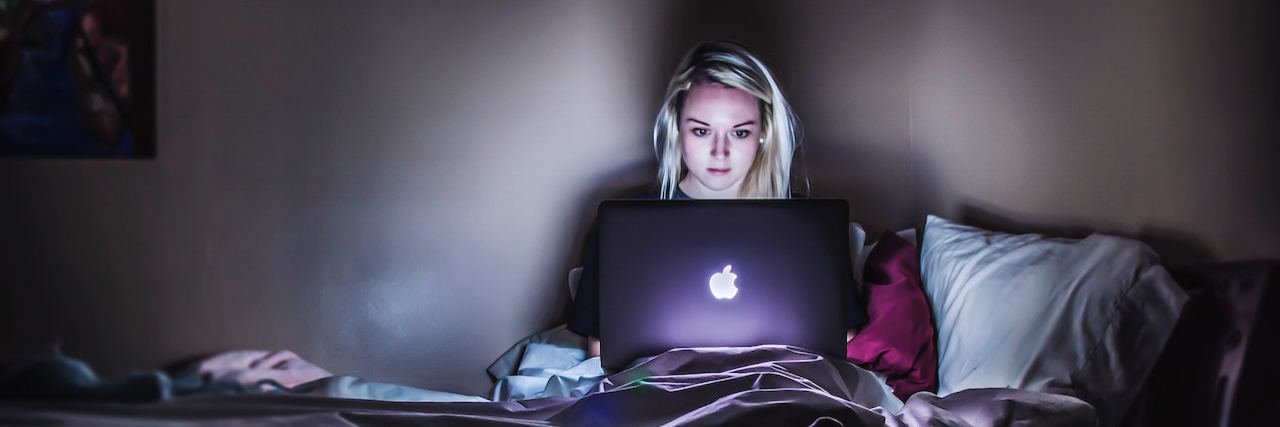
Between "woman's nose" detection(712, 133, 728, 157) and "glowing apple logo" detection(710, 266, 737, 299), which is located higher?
"woman's nose" detection(712, 133, 728, 157)

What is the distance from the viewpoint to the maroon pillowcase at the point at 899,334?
1.76 meters

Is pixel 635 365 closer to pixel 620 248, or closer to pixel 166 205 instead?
pixel 620 248

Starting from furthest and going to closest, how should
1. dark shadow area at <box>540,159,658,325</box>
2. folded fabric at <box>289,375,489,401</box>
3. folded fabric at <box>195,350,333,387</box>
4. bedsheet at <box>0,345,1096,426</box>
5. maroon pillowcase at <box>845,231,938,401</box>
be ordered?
dark shadow area at <box>540,159,658,325</box>, maroon pillowcase at <box>845,231,938,401</box>, folded fabric at <box>289,375,489,401</box>, folded fabric at <box>195,350,333,387</box>, bedsheet at <box>0,345,1096,426</box>

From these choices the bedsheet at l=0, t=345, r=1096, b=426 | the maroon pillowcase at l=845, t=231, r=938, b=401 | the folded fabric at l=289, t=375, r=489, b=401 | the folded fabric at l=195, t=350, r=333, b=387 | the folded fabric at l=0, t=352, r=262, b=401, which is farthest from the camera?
the maroon pillowcase at l=845, t=231, r=938, b=401

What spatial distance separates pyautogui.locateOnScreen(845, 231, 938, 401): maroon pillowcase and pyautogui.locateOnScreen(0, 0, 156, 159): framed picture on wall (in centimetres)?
130

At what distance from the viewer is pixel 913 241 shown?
208 centimetres

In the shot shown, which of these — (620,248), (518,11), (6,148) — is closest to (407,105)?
(518,11)

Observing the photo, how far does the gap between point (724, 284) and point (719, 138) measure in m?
0.70

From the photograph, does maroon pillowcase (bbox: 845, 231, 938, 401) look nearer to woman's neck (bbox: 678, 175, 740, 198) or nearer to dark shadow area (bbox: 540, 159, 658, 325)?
woman's neck (bbox: 678, 175, 740, 198)

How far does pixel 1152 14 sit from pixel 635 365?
106 centimetres

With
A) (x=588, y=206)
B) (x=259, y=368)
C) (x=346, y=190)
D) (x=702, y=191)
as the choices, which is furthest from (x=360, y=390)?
(x=702, y=191)

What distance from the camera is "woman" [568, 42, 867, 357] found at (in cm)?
229

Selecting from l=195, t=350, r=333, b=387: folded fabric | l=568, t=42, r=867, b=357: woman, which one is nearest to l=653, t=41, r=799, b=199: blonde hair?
l=568, t=42, r=867, b=357: woman

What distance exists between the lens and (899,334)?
70.1 inches
